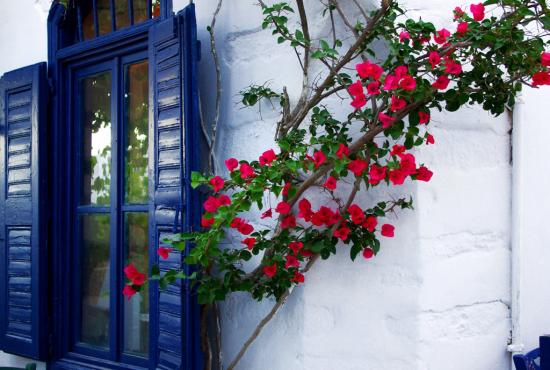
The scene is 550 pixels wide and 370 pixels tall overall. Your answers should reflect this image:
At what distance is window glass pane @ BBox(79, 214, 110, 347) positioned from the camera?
338 cm

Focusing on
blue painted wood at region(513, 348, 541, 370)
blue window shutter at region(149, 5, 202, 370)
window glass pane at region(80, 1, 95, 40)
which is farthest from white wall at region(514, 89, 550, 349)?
window glass pane at region(80, 1, 95, 40)

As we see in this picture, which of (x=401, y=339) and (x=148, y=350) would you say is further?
(x=148, y=350)

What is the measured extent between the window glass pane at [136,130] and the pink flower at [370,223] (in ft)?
3.86

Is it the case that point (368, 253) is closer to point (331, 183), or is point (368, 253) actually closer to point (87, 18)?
point (331, 183)

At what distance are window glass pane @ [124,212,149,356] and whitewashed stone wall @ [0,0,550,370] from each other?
496 millimetres

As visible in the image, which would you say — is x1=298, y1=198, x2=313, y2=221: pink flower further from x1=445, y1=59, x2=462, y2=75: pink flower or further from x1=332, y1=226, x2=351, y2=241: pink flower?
x1=445, y1=59, x2=462, y2=75: pink flower

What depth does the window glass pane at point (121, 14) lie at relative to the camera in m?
3.35

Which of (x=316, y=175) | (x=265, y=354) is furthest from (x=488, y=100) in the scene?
(x=265, y=354)

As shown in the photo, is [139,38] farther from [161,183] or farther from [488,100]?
[488,100]

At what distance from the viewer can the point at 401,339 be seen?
8.04 feet

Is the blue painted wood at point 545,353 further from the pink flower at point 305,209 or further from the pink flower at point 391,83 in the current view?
the pink flower at point 391,83

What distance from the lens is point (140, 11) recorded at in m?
3.29

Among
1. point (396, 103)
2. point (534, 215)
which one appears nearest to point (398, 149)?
point (396, 103)

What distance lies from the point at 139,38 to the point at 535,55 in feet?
5.63
